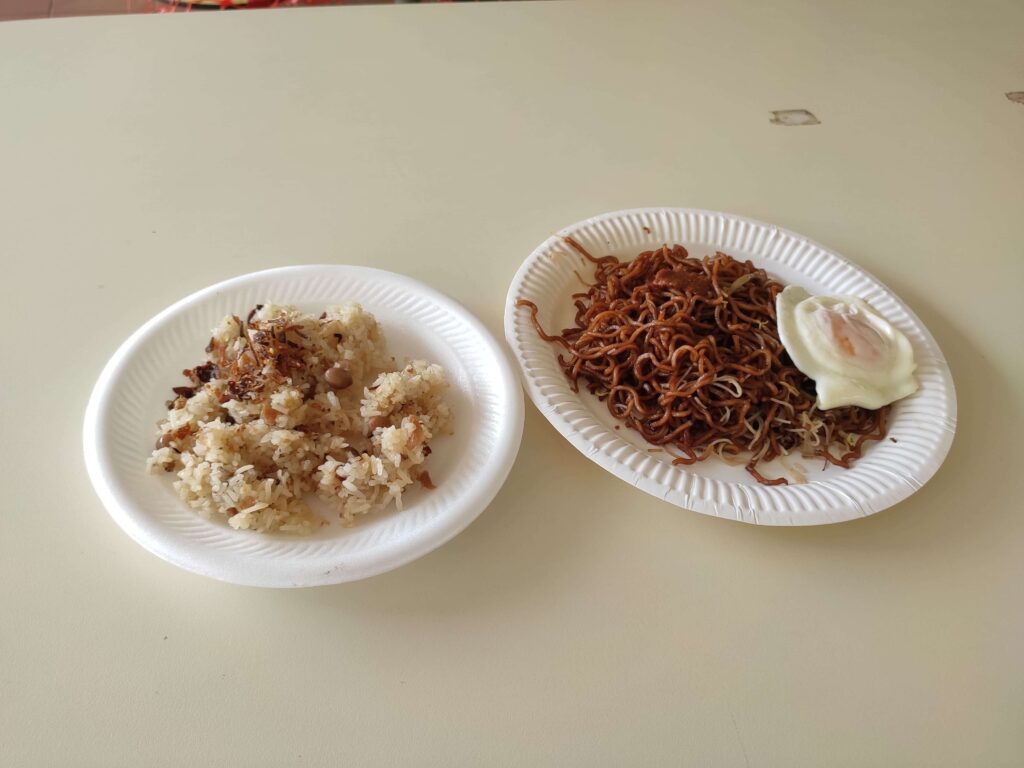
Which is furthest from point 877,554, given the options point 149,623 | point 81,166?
point 81,166

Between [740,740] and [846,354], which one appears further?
[846,354]

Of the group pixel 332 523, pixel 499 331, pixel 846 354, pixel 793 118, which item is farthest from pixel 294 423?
pixel 793 118

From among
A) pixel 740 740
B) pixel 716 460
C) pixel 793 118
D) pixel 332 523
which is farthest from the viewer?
pixel 793 118

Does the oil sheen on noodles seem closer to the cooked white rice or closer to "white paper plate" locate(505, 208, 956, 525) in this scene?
"white paper plate" locate(505, 208, 956, 525)

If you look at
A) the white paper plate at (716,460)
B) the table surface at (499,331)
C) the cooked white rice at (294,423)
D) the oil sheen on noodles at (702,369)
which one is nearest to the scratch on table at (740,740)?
the table surface at (499,331)

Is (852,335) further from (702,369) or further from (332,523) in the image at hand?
(332,523)

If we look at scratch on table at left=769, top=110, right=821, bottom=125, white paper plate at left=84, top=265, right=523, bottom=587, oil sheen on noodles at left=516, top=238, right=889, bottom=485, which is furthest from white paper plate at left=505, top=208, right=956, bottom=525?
scratch on table at left=769, top=110, right=821, bottom=125

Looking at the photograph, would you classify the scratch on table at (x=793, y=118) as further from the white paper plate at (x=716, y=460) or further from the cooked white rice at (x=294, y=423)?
the cooked white rice at (x=294, y=423)
